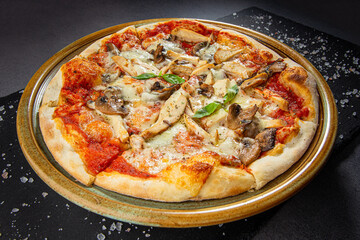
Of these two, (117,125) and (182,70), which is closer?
(117,125)

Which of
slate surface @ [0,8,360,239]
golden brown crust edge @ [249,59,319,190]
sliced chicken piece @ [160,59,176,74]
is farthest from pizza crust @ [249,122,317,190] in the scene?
sliced chicken piece @ [160,59,176,74]

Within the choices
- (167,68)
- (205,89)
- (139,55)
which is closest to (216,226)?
(205,89)

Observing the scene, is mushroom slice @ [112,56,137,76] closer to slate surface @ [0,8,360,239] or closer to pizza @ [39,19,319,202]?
pizza @ [39,19,319,202]

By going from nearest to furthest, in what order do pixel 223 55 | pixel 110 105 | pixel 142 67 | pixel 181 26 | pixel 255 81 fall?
pixel 110 105
pixel 255 81
pixel 142 67
pixel 223 55
pixel 181 26

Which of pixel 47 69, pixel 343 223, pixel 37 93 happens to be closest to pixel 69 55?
pixel 47 69

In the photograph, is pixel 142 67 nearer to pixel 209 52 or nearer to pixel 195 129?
pixel 209 52

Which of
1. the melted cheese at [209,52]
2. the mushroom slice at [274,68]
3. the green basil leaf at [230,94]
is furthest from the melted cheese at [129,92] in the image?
the mushroom slice at [274,68]
